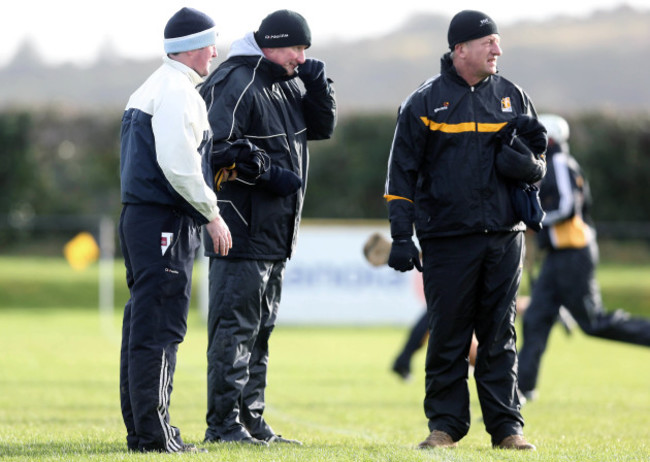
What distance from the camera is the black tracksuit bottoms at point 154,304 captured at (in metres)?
5.81

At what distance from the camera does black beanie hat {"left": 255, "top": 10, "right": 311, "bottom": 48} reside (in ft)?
22.0

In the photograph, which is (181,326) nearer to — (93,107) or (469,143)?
(469,143)

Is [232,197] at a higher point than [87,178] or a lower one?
higher

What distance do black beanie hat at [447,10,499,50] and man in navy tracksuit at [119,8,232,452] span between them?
1524mm

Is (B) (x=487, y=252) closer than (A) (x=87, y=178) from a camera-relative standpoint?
Yes

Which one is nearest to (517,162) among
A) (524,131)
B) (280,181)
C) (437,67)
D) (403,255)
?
(524,131)

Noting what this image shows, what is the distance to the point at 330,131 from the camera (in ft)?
23.3

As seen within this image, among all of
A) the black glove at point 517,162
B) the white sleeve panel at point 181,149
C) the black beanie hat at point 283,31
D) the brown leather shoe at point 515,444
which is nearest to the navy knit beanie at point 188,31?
the white sleeve panel at point 181,149

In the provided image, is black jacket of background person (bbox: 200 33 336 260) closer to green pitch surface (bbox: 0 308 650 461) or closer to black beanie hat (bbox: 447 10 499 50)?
black beanie hat (bbox: 447 10 499 50)

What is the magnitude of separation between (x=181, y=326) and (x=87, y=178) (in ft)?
87.8

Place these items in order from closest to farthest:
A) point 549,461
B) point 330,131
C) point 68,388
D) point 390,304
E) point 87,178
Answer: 1. point 549,461
2. point 330,131
3. point 68,388
4. point 390,304
5. point 87,178

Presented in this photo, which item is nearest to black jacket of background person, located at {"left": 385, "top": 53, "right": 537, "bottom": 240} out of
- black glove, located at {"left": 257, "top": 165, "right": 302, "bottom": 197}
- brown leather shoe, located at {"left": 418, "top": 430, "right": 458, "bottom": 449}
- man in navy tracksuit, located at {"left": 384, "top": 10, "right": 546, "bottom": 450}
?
man in navy tracksuit, located at {"left": 384, "top": 10, "right": 546, "bottom": 450}

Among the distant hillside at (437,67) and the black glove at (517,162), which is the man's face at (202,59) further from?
the distant hillside at (437,67)

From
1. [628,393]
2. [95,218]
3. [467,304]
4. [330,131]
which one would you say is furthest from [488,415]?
[95,218]
